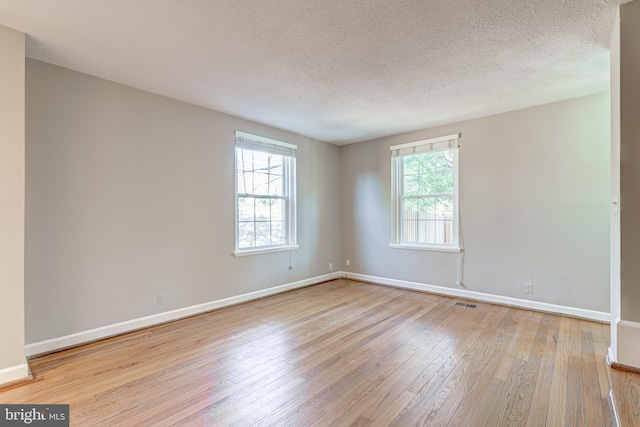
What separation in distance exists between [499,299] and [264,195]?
3535mm

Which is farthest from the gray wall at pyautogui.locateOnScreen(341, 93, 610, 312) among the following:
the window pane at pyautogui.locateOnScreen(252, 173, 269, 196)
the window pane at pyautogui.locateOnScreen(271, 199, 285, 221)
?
the window pane at pyautogui.locateOnScreen(252, 173, 269, 196)

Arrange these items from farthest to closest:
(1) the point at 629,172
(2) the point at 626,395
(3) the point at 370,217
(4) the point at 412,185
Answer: (3) the point at 370,217 → (4) the point at 412,185 → (1) the point at 629,172 → (2) the point at 626,395

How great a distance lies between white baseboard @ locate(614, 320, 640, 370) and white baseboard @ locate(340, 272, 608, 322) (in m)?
1.38

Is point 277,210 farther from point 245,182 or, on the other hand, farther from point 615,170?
point 615,170

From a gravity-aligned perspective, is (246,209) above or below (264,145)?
below

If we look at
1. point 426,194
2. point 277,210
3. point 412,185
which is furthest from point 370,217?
point 277,210

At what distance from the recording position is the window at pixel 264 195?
3.98 metres

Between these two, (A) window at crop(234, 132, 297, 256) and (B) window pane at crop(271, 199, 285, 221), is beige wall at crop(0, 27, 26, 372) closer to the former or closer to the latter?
(A) window at crop(234, 132, 297, 256)

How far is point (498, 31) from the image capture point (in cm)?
207

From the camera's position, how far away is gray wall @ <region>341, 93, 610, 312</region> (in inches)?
126

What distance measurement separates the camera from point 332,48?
228 centimetres

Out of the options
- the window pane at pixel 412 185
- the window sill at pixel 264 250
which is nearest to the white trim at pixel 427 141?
the window pane at pixel 412 185

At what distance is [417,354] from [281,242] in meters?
2.66

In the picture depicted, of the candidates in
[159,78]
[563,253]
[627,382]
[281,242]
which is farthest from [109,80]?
[563,253]
